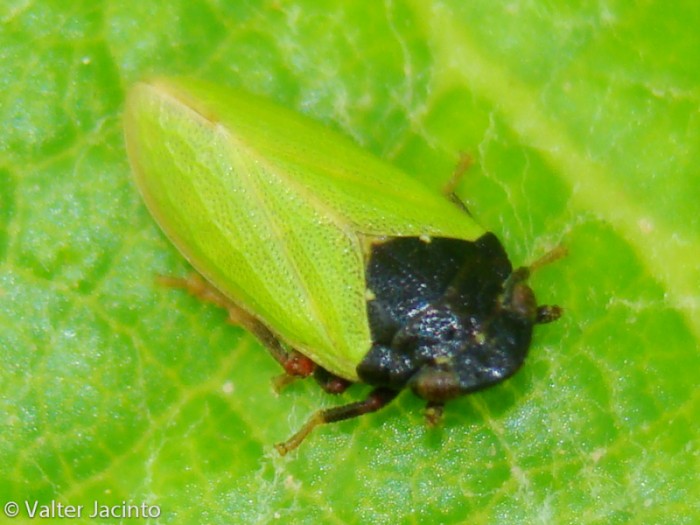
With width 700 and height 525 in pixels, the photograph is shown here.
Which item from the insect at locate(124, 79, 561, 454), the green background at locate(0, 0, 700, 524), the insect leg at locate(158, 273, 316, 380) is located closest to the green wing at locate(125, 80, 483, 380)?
the insect at locate(124, 79, 561, 454)

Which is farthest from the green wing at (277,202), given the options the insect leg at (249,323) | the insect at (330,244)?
the insect leg at (249,323)

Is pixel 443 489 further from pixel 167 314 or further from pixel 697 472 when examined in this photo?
pixel 167 314

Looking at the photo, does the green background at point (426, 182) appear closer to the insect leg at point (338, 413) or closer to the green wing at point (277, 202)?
the insect leg at point (338, 413)

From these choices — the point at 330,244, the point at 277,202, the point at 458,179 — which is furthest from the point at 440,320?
the point at 277,202

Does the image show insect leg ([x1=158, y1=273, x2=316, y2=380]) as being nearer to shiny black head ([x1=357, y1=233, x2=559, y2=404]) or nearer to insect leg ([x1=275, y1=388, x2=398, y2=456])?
insect leg ([x1=275, y1=388, x2=398, y2=456])

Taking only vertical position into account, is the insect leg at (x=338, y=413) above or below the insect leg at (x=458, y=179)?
below

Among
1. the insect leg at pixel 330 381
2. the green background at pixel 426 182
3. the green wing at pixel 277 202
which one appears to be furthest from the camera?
the insect leg at pixel 330 381

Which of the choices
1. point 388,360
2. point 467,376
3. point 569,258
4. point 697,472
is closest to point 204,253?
point 388,360

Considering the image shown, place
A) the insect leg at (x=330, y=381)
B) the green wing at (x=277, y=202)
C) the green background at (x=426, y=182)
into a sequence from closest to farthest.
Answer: the green wing at (x=277, y=202), the green background at (x=426, y=182), the insect leg at (x=330, y=381)
